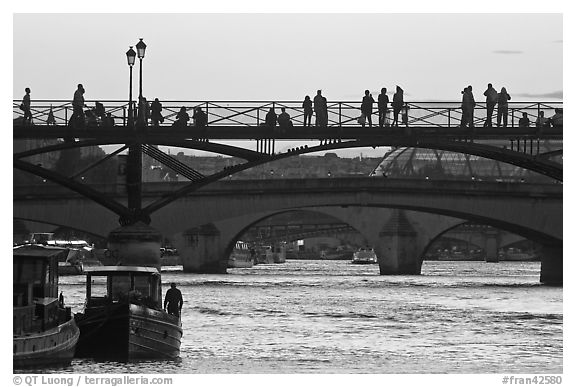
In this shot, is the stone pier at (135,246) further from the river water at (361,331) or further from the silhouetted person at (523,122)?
the silhouetted person at (523,122)

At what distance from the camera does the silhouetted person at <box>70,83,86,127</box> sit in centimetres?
7188

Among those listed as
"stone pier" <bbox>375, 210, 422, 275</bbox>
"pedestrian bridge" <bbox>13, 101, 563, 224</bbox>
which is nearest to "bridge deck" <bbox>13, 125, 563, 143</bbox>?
"pedestrian bridge" <bbox>13, 101, 563, 224</bbox>

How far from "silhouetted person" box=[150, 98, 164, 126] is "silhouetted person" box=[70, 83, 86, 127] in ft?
10.6

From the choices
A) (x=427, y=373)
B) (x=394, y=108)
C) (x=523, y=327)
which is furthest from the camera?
(x=394, y=108)

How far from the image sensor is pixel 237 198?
399 feet

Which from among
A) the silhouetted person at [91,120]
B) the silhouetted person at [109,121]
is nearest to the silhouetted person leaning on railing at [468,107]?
the silhouetted person at [109,121]

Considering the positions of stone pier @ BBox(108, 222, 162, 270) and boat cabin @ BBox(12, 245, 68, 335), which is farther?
stone pier @ BBox(108, 222, 162, 270)

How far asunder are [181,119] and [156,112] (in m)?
1.47

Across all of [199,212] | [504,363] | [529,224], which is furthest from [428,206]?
[504,363]

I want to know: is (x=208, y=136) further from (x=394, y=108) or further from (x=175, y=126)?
(x=394, y=108)

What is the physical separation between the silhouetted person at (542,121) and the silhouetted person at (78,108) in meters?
20.5

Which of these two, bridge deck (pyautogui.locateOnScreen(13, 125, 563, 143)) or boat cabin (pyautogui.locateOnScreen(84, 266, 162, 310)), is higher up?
bridge deck (pyautogui.locateOnScreen(13, 125, 563, 143))

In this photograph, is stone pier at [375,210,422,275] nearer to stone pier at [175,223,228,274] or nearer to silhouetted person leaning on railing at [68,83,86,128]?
stone pier at [175,223,228,274]

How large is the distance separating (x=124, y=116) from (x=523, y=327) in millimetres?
22584
